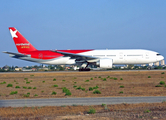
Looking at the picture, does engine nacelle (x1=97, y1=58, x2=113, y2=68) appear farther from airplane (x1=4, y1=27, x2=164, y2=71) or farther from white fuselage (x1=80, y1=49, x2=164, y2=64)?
white fuselage (x1=80, y1=49, x2=164, y2=64)

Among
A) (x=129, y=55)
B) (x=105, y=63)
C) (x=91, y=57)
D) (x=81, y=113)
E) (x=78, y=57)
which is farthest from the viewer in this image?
(x=129, y=55)

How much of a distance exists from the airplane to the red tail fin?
2.56 feet

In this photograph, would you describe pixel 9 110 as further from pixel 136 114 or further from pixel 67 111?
pixel 136 114

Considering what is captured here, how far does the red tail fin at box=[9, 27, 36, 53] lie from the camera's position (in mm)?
41094

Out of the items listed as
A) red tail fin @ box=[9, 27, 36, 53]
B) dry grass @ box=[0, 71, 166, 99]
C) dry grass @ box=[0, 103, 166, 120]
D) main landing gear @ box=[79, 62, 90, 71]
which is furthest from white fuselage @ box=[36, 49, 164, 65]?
dry grass @ box=[0, 103, 166, 120]

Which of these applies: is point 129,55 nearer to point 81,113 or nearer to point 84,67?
point 84,67

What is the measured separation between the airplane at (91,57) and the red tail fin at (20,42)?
0.78 metres

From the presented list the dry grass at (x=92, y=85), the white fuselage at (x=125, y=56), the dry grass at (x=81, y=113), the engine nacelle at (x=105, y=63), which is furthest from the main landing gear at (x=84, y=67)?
the dry grass at (x=81, y=113)

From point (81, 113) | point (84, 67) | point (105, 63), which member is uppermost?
point (105, 63)

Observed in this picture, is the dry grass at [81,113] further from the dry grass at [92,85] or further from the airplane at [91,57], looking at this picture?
the airplane at [91,57]

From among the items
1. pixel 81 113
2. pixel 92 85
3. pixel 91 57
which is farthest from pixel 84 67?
pixel 81 113

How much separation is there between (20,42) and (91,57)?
525 inches

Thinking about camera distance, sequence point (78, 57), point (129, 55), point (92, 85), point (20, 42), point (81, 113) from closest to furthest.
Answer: point (81, 113) < point (92, 85) < point (78, 57) < point (129, 55) < point (20, 42)

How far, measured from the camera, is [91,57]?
36688mm
